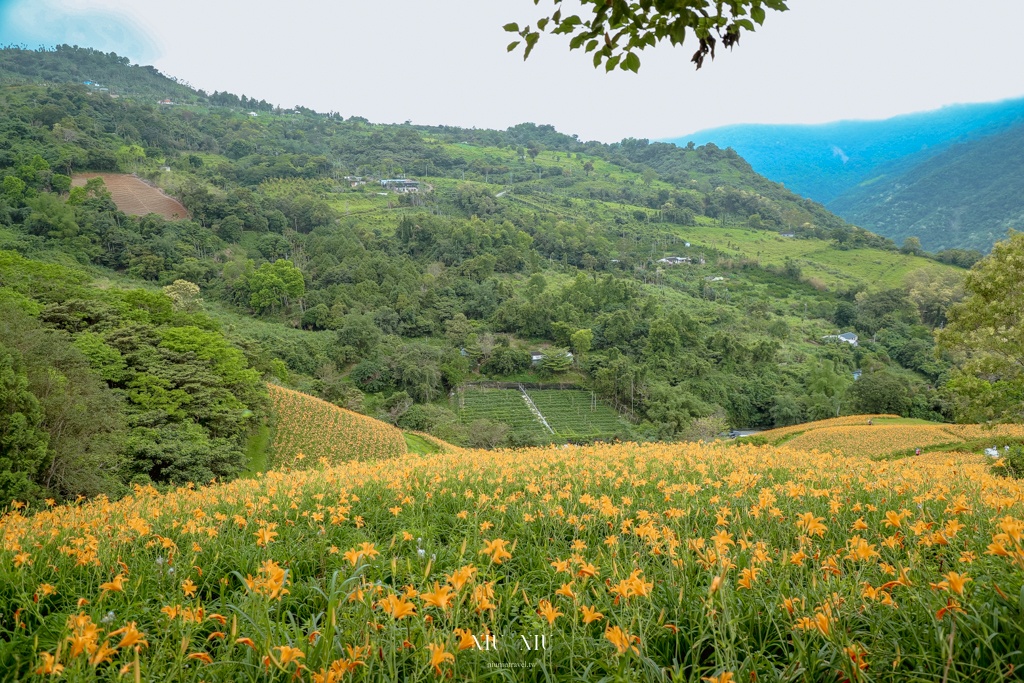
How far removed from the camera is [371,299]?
5869 centimetres

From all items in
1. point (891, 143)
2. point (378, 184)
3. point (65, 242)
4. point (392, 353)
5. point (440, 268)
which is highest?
point (891, 143)

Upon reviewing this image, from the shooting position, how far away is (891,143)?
584 ft

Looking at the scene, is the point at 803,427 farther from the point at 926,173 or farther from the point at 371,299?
the point at 926,173

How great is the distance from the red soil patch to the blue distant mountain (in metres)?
139

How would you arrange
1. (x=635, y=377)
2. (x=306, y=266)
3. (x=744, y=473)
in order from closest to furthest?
(x=744, y=473) → (x=635, y=377) → (x=306, y=266)

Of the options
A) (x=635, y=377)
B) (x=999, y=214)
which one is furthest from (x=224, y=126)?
(x=999, y=214)

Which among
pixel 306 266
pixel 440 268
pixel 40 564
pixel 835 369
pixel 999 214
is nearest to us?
pixel 40 564

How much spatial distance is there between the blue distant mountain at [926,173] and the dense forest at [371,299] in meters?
18.9

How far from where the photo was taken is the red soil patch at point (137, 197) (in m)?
65.6

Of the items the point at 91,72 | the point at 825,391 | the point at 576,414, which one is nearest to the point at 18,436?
the point at 576,414

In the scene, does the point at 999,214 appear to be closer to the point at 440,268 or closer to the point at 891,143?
the point at 891,143

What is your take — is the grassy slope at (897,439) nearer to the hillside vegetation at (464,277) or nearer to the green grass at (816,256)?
the hillside vegetation at (464,277)

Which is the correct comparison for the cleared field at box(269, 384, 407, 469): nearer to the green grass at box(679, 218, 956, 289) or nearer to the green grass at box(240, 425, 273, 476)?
the green grass at box(240, 425, 273, 476)

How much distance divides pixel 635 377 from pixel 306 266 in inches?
1776
